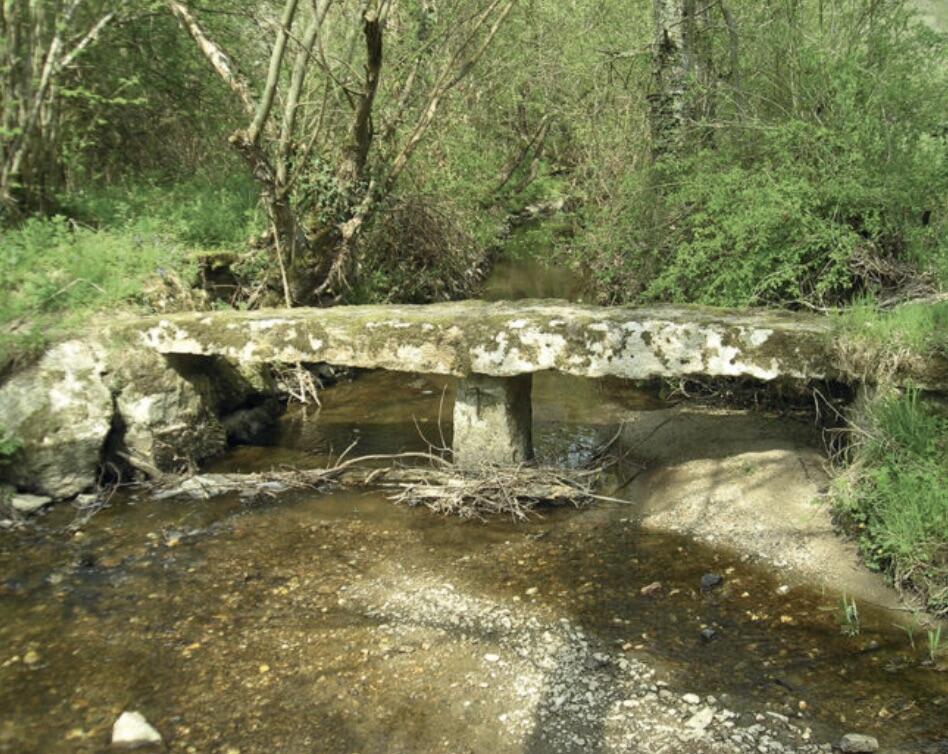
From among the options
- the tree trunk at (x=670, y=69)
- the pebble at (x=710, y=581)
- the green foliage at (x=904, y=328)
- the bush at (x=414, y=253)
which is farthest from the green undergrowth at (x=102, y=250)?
the green foliage at (x=904, y=328)

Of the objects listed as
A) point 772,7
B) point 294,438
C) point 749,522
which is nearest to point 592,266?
point 772,7

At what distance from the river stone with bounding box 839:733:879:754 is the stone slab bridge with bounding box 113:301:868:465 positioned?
2.51 metres

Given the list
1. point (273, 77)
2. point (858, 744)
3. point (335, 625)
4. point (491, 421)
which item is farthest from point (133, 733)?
point (273, 77)

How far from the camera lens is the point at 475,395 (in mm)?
6543

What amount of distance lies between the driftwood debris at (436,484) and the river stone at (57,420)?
0.69 meters

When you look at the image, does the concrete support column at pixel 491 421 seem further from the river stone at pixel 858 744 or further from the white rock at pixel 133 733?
the river stone at pixel 858 744

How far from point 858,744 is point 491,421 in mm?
3644

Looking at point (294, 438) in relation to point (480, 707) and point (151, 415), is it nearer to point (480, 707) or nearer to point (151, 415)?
point (151, 415)

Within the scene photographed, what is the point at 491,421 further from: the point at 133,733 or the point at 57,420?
the point at 57,420

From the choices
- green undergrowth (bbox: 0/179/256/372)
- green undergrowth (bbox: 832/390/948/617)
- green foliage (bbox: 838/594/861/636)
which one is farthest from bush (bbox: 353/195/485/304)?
green foliage (bbox: 838/594/861/636)

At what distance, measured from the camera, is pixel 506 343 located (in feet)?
19.9

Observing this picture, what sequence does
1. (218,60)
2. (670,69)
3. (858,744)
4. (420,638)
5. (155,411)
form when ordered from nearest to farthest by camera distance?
1. (858,744)
2. (420,638)
3. (155,411)
4. (670,69)
5. (218,60)

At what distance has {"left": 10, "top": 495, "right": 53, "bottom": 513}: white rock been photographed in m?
6.42

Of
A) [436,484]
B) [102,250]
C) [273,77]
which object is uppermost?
[273,77]
